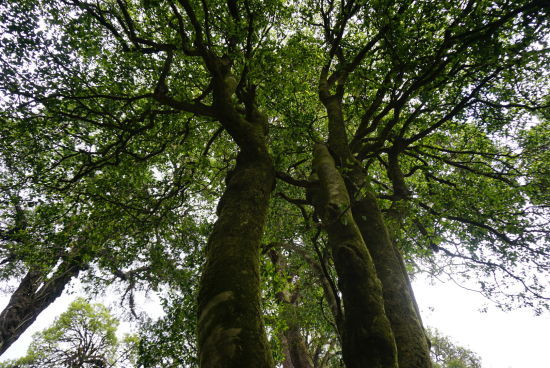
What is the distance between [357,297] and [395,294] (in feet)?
5.80

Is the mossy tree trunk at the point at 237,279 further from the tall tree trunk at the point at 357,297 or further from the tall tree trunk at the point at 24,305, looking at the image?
the tall tree trunk at the point at 24,305

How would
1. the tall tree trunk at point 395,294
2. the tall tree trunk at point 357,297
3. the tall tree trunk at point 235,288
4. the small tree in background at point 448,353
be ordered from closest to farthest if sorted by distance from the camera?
1. the tall tree trunk at point 235,288
2. the tall tree trunk at point 357,297
3. the tall tree trunk at point 395,294
4. the small tree in background at point 448,353

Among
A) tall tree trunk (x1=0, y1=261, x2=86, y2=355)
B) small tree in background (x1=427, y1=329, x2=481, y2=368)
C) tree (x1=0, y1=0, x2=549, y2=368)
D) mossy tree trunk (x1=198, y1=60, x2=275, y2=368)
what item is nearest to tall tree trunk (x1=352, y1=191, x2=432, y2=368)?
tree (x1=0, y1=0, x2=549, y2=368)

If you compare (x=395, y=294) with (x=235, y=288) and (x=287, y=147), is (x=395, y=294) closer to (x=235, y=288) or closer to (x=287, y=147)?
(x=235, y=288)

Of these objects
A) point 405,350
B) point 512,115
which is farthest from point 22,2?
point 512,115

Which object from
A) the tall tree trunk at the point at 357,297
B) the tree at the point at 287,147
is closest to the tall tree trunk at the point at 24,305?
the tree at the point at 287,147

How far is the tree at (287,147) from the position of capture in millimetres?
3467

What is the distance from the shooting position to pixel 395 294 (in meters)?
4.60

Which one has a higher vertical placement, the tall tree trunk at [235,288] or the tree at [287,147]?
the tree at [287,147]

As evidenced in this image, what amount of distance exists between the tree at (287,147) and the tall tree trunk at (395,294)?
3cm

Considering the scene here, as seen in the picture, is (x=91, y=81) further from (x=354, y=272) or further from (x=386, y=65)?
(x=354, y=272)

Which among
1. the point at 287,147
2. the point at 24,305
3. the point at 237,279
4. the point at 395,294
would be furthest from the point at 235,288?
the point at 24,305

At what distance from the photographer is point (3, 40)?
21.2ft

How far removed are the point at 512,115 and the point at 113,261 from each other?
14414 mm
